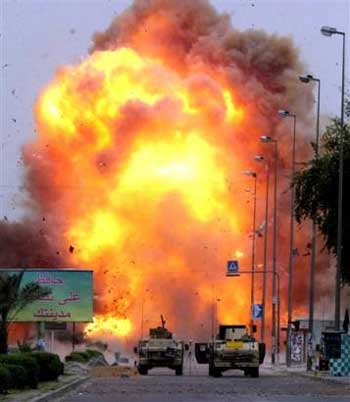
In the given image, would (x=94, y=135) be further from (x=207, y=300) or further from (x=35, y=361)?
(x=35, y=361)

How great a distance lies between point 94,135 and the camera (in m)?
74.6

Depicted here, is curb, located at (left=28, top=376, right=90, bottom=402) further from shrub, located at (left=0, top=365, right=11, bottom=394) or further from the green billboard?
the green billboard

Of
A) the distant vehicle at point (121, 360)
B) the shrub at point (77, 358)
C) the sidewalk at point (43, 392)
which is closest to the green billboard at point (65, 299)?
the shrub at point (77, 358)

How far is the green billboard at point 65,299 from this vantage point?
60.9 meters

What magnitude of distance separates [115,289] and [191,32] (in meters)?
18.7

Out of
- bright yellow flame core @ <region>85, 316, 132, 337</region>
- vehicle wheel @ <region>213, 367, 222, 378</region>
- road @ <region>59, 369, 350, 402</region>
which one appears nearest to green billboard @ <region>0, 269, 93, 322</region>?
vehicle wheel @ <region>213, 367, 222, 378</region>

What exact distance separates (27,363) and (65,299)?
98.2 feet

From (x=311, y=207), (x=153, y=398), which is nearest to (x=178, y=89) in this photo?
(x=311, y=207)

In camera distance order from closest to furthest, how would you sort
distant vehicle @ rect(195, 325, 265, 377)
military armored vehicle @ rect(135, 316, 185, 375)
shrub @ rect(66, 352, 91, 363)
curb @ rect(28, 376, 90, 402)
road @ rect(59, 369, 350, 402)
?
curb @ rect(28, 376, 90, 402) < road @ rect(59, 369, 350, 402) < distant vehicle @ rect(195, 325, 265, 377) < military armored vehicle @ rect(135, 316, 185, 375) < shrub @ rect(66, 352, 91, 363)

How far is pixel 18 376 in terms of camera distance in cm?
2911

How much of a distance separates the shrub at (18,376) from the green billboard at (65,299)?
3109 cm

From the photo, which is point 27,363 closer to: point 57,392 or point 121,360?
point 57,392

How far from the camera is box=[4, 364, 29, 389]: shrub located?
2870 centimetres

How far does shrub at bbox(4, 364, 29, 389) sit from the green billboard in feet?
102
